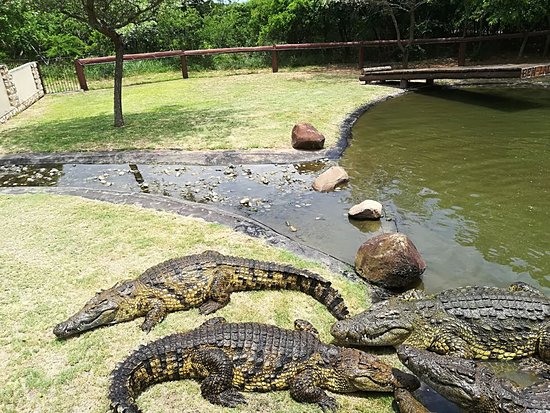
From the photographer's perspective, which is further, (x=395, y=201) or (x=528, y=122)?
(x=528, y=122)

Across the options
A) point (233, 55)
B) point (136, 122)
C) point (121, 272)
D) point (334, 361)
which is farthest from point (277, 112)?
point (233, 55)

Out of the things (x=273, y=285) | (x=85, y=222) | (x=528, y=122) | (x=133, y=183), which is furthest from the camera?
(x=528, y=122)

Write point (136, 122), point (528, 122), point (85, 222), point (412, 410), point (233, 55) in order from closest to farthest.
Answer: point (412, 410) < point (85, 222) < point (528, 122) < point (136, 122) < point (233, 55)

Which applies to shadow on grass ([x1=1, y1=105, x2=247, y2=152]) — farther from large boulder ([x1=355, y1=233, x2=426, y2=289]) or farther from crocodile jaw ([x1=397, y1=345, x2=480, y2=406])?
crocodile jaw ([x1=397, y1=345, x2=480, y2=406])

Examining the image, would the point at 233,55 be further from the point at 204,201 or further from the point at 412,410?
the point at 412,410

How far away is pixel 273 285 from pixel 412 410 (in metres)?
1.86

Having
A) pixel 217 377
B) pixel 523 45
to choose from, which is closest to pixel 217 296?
pixel 217 377

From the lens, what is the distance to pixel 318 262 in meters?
5.07

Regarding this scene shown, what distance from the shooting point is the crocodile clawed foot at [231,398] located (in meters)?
3.25

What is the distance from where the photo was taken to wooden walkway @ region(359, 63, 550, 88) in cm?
1146

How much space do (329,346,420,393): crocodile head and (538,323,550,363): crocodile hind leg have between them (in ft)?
3.90

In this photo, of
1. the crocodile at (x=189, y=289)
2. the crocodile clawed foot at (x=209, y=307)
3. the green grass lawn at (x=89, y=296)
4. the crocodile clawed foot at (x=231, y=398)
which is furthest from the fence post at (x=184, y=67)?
the crocodile clawed foot at (x=231, y=398)

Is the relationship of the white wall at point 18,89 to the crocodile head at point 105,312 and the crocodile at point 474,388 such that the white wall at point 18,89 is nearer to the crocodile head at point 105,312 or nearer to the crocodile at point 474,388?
the crocodile head at point 105,312

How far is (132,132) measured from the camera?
1059 cm
